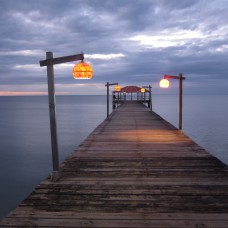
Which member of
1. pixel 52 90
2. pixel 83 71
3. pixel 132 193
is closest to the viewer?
pixel 132 193

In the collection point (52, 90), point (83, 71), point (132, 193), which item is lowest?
point (132, 193)

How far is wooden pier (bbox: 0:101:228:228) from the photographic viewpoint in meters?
3.96

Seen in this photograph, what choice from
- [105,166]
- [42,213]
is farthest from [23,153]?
[42,213]

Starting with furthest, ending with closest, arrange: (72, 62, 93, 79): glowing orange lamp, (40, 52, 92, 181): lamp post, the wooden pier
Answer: (72, 62, 93, 79): glowing orange lamp → (40, 52, 92, 181): lamp post → the wooden pier

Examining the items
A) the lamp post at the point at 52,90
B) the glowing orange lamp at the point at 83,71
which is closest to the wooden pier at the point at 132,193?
the lamp post at the point at 52,90

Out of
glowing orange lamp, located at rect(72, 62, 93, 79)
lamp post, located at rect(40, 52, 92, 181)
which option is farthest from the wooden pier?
glowing orange lamp, located at rect(72, 62, 93, 79)

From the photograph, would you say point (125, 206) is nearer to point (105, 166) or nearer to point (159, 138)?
point (105, 166)

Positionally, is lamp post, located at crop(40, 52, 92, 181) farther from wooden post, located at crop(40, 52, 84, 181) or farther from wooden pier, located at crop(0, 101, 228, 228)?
wooden pier, located at crop(0, 101, 228, 228)

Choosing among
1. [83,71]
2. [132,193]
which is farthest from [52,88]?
[132,193]

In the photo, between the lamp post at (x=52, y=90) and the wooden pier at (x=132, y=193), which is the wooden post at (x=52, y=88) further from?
the wooden pier at (x=132, y=193)

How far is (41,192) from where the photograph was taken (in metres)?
5.01

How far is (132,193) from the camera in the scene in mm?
4945

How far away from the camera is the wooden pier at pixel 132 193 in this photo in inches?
156

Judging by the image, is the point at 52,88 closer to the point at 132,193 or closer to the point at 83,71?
the point at 83,71
